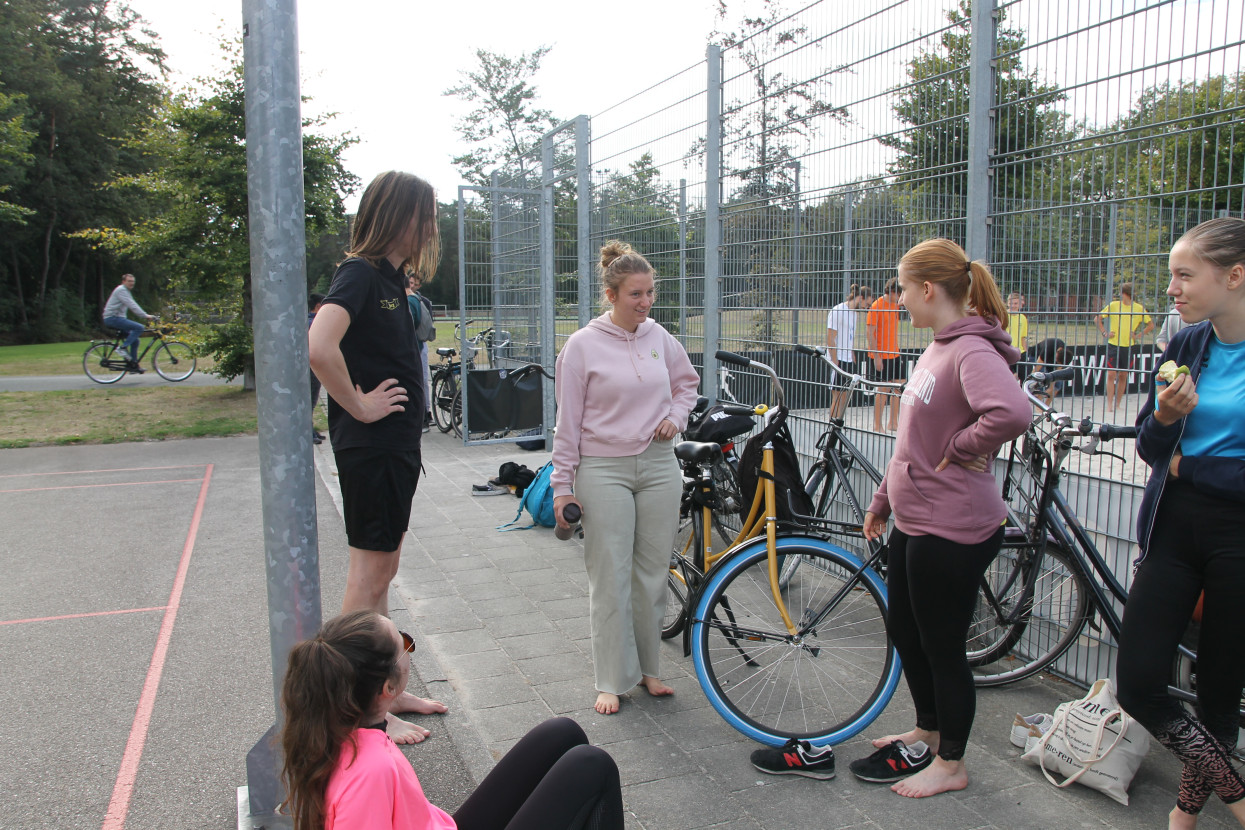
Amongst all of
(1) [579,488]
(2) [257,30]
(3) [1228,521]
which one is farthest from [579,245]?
(3) [1228,521]

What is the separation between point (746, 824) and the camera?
2670mm

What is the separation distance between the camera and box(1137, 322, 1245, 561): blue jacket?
2287mm

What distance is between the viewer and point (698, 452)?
3.72 m

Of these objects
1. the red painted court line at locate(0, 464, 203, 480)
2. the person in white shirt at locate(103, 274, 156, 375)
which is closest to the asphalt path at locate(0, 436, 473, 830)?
the red painted court line at locate(0, 464, 203, 480)

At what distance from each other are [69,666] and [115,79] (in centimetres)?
4812

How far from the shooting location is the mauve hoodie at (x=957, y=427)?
2.52m

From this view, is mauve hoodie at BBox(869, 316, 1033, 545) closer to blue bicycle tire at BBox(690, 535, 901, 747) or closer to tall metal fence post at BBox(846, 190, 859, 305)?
blue bicycle tire at BBox(690, 535, 901, 747)

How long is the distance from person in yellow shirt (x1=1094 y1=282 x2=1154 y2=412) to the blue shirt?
908 millimetres

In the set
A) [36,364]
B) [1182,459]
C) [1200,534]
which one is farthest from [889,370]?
[36,364]

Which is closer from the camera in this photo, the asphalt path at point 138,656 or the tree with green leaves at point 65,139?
the asphalt path at point 138,656

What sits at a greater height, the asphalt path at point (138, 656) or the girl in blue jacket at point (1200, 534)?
the girl in blue jacket at point (1200, 534)

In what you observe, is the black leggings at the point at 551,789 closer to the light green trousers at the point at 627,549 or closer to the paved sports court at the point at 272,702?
the paved sports court at the point at 272,702

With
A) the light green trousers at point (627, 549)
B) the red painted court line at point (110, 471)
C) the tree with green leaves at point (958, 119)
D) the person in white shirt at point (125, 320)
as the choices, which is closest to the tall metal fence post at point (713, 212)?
the tree with green leaves at point (958, 119)

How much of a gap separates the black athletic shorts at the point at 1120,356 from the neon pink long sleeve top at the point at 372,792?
9.74ft
